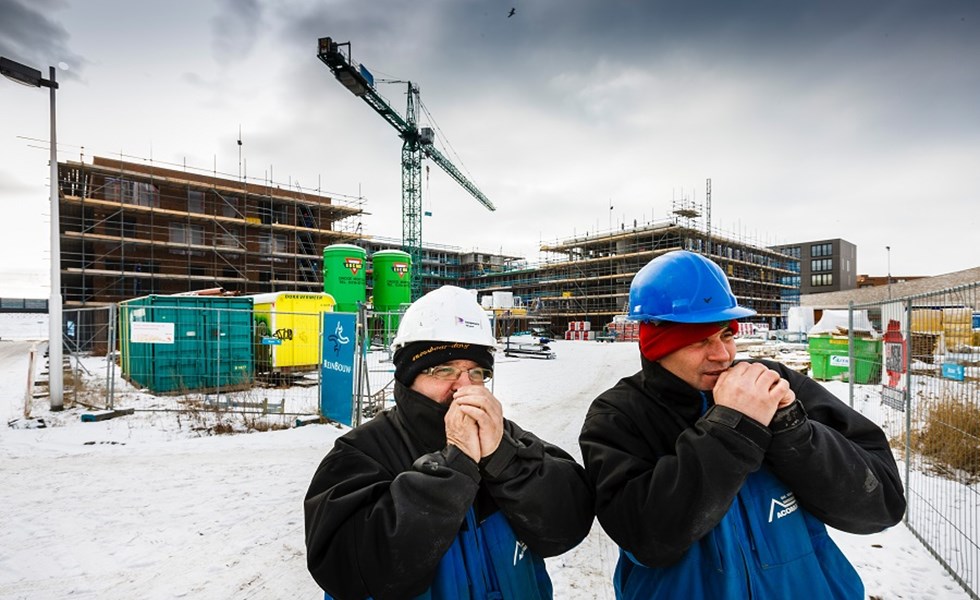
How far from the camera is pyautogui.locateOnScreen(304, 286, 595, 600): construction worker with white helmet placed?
1303 millimetres

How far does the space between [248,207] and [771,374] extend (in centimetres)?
3791

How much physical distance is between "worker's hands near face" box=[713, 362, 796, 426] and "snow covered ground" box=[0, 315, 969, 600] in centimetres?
285

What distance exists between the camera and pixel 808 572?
1.37m

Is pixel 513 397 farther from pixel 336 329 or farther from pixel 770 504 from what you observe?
pixel 770 504

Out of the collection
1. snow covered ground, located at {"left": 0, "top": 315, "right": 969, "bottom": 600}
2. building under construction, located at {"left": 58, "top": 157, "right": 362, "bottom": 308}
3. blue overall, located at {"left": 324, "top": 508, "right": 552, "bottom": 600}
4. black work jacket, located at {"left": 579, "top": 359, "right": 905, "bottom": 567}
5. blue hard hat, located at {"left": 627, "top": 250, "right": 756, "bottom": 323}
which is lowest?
snow covered ground, located at {"left": 0, "top": 315, "right": 969, "bottom": 600}

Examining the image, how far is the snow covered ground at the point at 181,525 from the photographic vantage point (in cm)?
356

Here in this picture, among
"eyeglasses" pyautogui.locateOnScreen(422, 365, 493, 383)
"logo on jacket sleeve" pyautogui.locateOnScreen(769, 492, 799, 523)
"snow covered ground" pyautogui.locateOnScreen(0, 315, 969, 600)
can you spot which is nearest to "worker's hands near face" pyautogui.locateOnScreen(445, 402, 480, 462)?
"eyeglasses" pyautogui.locateOnScreen(422, 365, 493, 383)

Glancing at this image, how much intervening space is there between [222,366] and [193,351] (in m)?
0.88

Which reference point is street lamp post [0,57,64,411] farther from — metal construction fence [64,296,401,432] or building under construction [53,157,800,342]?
building under construction [53,157,800,342]

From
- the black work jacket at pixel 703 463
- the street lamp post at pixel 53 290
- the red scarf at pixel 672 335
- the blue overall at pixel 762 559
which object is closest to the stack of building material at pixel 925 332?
the black work jacket at pixel 703 463

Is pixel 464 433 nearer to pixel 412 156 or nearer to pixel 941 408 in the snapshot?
pixel 941 408

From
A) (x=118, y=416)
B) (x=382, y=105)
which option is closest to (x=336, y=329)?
(x=118, y=416)

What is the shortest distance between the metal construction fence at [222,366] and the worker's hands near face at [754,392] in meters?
7.57

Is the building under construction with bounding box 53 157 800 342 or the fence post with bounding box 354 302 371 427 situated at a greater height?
the building under construction with bounding box 53 157 800 342
